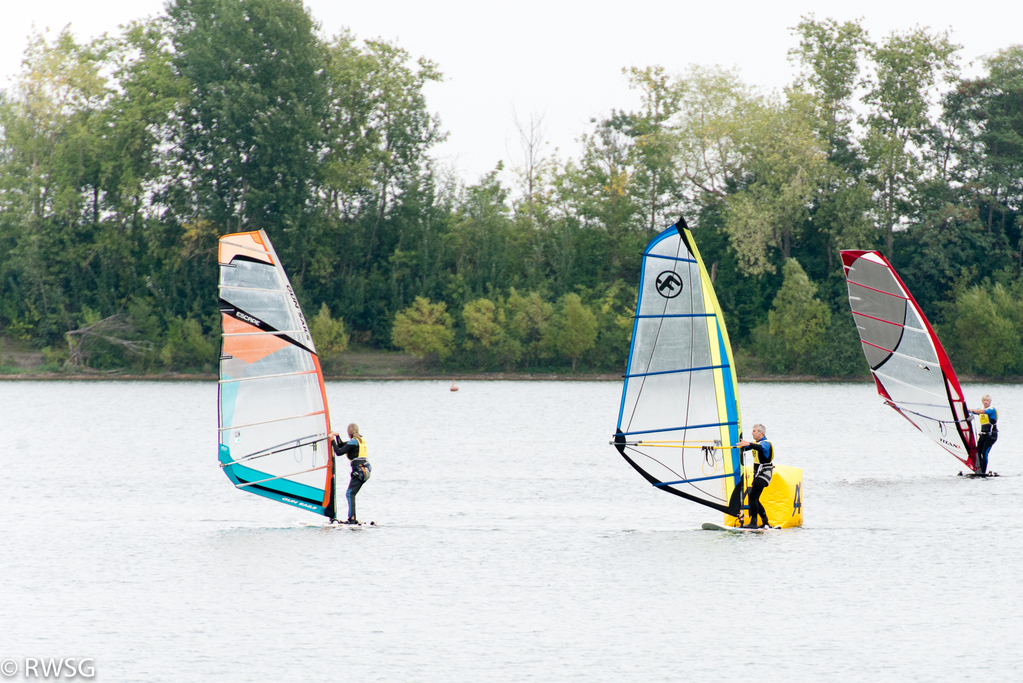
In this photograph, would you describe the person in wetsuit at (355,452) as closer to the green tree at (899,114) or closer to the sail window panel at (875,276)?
the sail window panel at (875,276)

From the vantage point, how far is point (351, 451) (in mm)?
17109

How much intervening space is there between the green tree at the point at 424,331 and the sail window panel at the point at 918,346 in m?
40.3

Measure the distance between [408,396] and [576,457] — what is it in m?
23.0

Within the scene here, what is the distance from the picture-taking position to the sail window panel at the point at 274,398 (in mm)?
17359

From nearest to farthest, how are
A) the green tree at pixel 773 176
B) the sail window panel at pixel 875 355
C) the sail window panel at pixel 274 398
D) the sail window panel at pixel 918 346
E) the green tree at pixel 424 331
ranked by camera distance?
1. the sail window panel at pixel 274 398
2. the sail window panel at pixel 918 346
3. the sail window panel at pixel 875 355
4. the green tree at pixel 773 176
5. the green tree at pixel 424 331

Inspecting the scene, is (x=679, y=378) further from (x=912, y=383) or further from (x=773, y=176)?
(x=773, y=176)

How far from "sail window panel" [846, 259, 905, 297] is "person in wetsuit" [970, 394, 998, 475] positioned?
9.23ft

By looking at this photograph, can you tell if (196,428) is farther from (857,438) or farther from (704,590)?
(704,590)

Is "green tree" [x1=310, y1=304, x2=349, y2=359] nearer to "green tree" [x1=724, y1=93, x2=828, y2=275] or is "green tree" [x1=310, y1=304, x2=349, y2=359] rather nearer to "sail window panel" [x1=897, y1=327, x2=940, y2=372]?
"green tree" [x1=724, y1=93, x2=828, y2=275]

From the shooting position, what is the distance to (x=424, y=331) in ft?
204

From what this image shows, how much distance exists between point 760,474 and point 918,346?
868 centimetres

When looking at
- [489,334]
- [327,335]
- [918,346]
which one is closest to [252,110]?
[327,335]

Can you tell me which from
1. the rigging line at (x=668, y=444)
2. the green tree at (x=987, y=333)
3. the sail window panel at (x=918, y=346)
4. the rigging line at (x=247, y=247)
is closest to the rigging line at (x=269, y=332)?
the rigging line at (x=247, y=247)

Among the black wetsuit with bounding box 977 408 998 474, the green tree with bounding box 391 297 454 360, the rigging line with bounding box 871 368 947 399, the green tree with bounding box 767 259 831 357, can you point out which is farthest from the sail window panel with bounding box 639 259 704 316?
the green tree with bounding box 391 297 454 360
